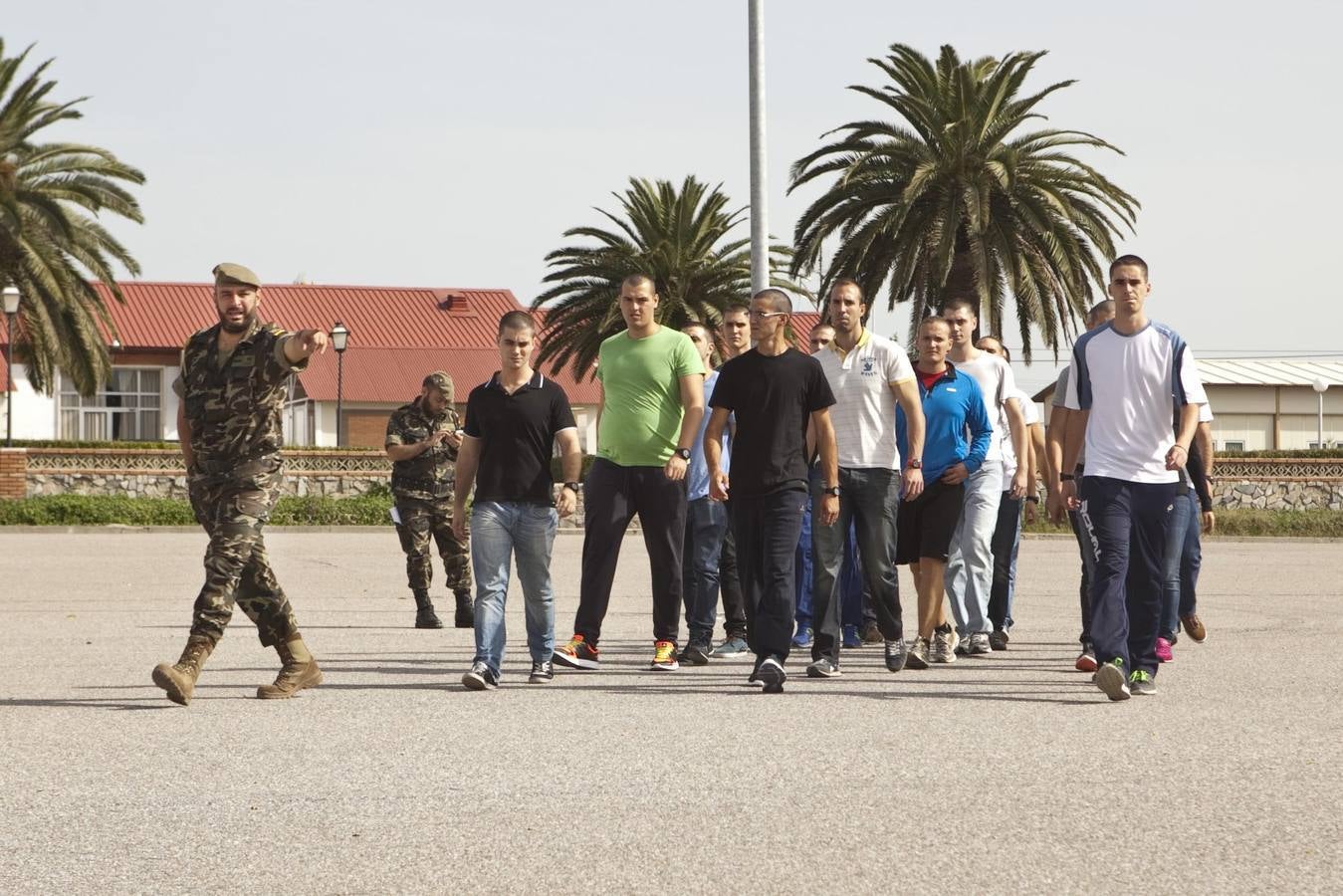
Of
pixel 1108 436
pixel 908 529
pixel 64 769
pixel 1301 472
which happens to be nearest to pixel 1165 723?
pixel 1108 436

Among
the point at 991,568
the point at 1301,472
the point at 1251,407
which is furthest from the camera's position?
the point at 1251,407

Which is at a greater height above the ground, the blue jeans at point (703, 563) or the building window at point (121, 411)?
the building window at point (121, 411)

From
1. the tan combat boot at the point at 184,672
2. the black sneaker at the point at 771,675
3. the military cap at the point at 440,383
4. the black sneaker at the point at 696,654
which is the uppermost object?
the military cap at the point at 440,383

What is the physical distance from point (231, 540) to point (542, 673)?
1854 mm

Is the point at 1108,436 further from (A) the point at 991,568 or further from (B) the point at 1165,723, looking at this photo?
(A) the point at 991,568

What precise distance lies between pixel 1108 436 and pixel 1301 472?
35.0 meters

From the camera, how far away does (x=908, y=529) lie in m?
10.1

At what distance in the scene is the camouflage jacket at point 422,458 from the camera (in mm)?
12852

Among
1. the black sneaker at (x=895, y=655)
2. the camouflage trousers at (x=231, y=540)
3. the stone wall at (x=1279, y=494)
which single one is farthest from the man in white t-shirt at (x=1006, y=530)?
the stone wall at (x=1279, y=494)

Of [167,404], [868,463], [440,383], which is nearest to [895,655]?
[868,463]

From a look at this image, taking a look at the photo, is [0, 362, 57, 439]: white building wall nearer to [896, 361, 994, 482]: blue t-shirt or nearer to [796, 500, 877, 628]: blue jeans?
[796, 500, 877, 628]: blue jeans

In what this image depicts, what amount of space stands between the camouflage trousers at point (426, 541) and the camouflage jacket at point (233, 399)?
467cm

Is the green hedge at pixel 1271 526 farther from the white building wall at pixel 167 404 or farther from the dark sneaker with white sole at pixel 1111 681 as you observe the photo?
the white building wall at pixel 167 404

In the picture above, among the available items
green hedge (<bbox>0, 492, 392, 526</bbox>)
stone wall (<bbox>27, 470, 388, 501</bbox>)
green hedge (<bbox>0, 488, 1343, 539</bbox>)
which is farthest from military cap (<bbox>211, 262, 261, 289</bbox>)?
stone wall (<bbox>27, 470, 388, 501</bbox>)
